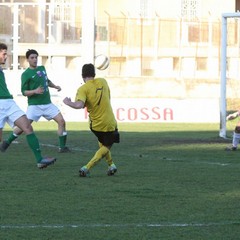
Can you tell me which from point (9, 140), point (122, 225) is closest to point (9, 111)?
point (9, 140)

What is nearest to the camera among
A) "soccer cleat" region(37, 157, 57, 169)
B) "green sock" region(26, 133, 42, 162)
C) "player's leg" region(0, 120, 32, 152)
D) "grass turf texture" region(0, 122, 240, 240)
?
"grass turf texture" region(0, 122, 240, 240)

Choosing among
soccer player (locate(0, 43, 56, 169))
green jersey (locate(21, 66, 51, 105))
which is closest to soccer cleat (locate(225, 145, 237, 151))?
green jersey (locate(21, 66, 51, 105))

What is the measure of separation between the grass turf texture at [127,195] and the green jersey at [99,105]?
0.73 m

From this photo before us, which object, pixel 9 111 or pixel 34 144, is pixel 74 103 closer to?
pixel 34 144

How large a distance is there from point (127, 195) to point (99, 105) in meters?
2.52

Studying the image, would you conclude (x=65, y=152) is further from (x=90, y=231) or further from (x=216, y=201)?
(x=90, y=231)

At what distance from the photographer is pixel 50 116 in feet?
65.7

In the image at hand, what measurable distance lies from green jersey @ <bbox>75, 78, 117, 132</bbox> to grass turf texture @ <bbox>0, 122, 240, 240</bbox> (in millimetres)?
732

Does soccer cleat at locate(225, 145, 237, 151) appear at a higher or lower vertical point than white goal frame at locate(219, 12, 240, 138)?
lower

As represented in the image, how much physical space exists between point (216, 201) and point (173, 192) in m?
1.00

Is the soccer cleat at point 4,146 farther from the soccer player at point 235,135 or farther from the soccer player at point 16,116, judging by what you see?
the soccer player at point 235,135

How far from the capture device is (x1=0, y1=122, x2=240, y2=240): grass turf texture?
1009 centimetres

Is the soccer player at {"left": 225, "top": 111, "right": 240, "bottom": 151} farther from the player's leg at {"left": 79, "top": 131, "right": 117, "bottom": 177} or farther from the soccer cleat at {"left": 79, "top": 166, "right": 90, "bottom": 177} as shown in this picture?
the soccer cleat at {"left": 79, "top": 166, "right": 90, "bottom": 177}

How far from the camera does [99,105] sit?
15.0m
